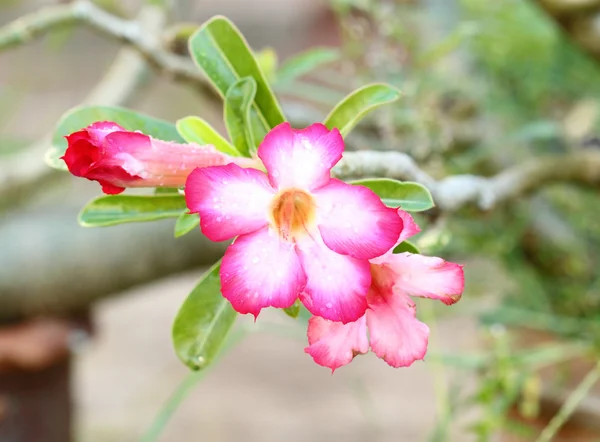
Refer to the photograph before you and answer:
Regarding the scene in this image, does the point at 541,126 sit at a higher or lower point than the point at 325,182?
lower

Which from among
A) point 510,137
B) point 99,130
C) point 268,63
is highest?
point 99,130

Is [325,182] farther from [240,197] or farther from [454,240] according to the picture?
[454,240]

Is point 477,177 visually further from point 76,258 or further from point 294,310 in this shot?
point 76,258

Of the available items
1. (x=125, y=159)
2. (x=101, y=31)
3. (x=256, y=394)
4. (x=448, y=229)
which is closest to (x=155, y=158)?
(x=125, y=159)

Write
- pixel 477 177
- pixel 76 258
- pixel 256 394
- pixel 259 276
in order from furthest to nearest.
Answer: pixel 256 394 → pixel 76 258 → pixel 477 177 → pixel 259 276

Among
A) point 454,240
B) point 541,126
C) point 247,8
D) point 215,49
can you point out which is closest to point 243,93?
point 215,49

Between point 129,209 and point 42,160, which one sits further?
point 42,160

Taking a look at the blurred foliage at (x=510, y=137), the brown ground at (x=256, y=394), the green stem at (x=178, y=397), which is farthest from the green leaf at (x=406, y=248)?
the brown ground at (x=256, y=394)
